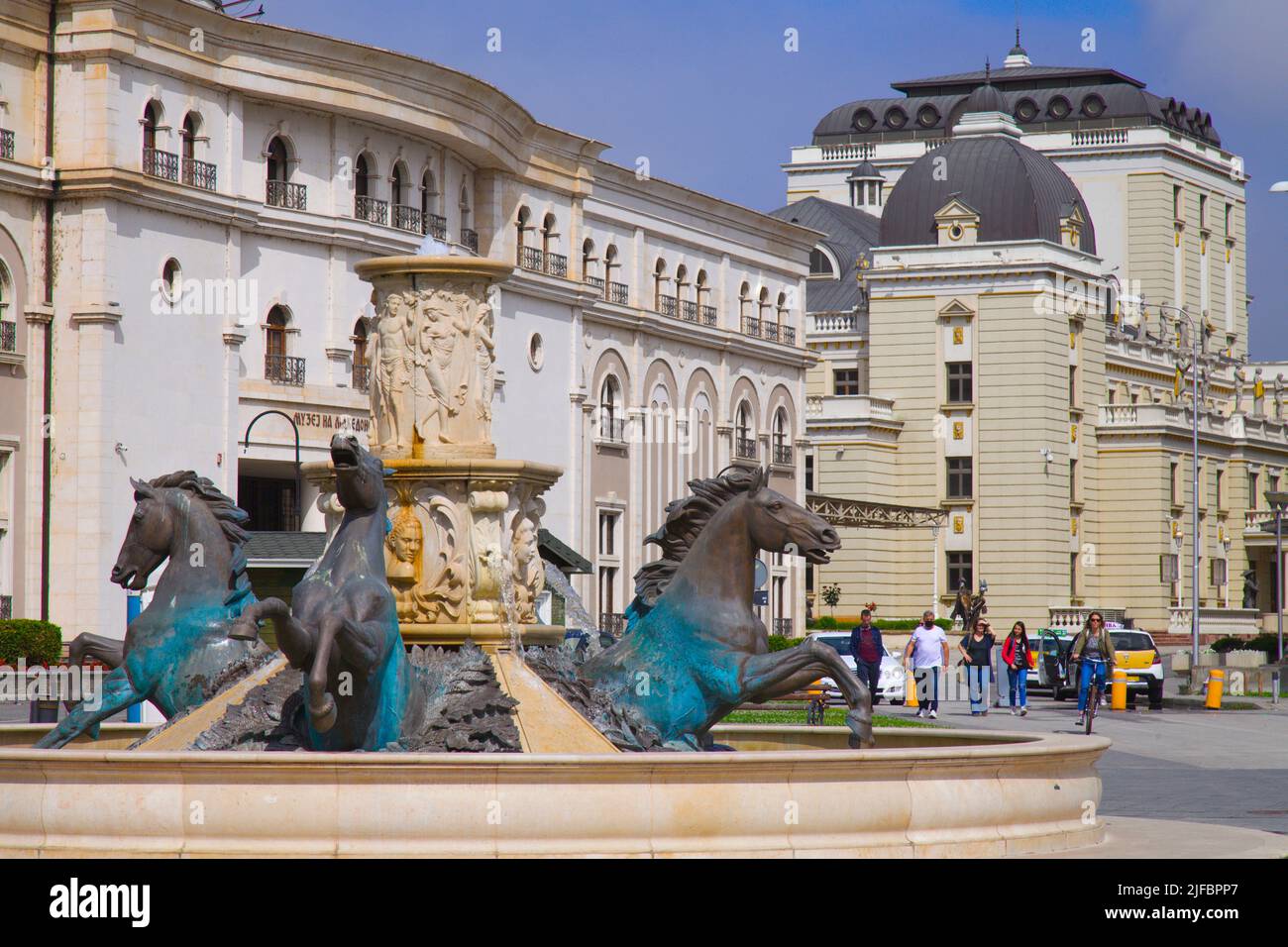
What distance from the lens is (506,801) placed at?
1088 centimetres

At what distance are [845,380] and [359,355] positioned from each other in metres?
34.8

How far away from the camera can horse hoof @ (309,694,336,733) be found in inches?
463

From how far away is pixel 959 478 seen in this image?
7650 centimetres

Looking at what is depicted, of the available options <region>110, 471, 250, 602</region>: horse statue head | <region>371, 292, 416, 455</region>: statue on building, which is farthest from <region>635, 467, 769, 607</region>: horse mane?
<region>110, 471, 250, 602</region>: horse statue head

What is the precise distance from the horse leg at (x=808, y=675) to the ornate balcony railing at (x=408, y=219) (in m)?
35.8

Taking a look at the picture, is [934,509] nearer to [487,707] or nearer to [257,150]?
[257,150]

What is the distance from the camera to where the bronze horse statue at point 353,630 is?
11789mm

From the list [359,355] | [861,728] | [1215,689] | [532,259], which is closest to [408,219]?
[359,355]

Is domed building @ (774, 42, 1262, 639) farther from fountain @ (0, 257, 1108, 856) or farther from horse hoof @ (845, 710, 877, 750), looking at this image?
horse hoof @ (845, 710, 877, 750)

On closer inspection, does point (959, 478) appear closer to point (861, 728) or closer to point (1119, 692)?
point (1119, 692)

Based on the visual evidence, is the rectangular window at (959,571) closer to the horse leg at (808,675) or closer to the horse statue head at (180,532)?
the horse leg at (808,675)

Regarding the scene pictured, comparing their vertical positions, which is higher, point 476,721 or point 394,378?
point 394,378

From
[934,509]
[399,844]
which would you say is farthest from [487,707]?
[934,509]
